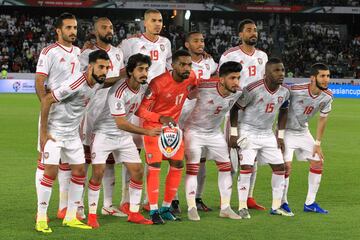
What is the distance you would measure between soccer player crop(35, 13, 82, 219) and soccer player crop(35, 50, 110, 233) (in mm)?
354

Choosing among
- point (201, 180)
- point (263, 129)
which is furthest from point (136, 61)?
point (201, 180)

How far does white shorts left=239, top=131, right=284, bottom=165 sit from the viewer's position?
903 centimetres

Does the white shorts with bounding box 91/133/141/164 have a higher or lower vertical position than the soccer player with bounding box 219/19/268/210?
lower

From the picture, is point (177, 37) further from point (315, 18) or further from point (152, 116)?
point (152, 116)

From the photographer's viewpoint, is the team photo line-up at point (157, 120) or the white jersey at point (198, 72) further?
the white jersey at point (198, 72)

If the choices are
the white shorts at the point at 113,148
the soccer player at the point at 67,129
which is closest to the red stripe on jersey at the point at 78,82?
the soccer player at the point at 67,129

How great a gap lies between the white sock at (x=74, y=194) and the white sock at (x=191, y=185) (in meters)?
1.32

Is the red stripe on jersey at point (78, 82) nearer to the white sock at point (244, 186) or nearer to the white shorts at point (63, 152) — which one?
the white shorts at point (63, 152)

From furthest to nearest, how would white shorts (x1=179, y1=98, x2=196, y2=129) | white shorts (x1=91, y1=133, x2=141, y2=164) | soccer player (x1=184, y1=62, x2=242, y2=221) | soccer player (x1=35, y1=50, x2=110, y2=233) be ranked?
1. white shorts (x1=179, y1=98, x2=196, y2=129)
2. soccer player (x1=184, y1=62, x2=242, y2=221)
3. white shorts (x1=91, y1=133, x2=141, y2=164)
4. soccer player (x1=35, y1=50, x2=110, y2=233)

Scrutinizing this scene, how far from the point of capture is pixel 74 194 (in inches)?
319

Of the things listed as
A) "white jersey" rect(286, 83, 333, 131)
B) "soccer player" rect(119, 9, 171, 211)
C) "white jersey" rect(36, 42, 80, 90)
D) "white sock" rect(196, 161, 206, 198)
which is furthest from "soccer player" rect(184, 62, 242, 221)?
"white jersey" rect(36, 42, 80, 90)

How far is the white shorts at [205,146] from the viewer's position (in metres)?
8.91

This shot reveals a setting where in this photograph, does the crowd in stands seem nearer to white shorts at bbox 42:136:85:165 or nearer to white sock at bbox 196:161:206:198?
white sock at bbox 196:161:206:198

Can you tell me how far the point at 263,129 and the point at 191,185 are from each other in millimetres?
1180
